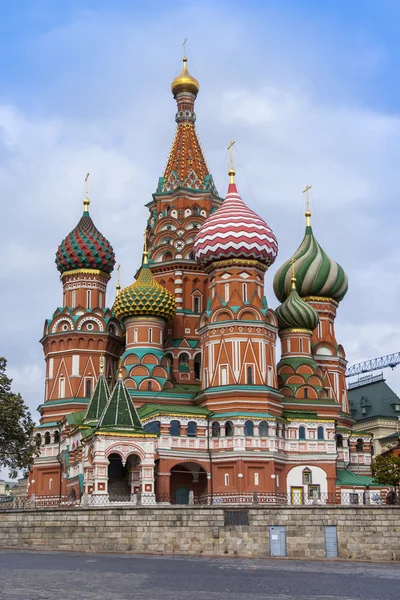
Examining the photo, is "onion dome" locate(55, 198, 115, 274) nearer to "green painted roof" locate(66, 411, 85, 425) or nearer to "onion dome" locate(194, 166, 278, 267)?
"onion dome" locate(194, 166, 278, 267)

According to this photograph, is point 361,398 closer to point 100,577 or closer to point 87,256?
point 87,256

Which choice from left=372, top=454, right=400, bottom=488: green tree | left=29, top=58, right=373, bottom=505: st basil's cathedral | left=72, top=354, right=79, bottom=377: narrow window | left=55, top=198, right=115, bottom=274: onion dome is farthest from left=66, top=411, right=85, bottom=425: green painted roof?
left=372, top=454, right=400, bottom=488: green tree

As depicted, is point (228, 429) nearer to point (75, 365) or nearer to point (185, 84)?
point (75, 365)

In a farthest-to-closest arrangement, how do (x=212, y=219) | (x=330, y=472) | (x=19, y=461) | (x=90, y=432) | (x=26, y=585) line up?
(x=212, y=219) < (x=330, y=472) < (x=90, y=432) < (x=19, y=461) < (x=26, y=585)

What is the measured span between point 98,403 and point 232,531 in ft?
57.7

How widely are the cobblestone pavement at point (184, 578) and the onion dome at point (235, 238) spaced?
2288 cm

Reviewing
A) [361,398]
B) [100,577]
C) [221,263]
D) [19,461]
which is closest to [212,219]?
[221,263]

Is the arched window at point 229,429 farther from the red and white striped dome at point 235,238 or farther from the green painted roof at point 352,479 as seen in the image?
the red and white striped dome at point 235,238

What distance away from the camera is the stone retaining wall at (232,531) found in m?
30.0

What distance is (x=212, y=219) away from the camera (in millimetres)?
50531

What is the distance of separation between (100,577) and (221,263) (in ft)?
95.9

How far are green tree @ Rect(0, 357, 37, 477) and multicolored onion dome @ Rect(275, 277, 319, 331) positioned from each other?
18.3 m

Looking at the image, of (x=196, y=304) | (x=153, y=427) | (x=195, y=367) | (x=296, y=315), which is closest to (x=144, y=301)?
(x=196, y=304)

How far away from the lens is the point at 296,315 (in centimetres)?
5228
